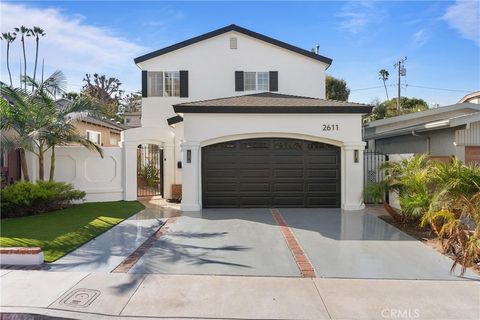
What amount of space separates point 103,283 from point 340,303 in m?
3.64

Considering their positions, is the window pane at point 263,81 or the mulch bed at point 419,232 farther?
the window pane at point 263,81

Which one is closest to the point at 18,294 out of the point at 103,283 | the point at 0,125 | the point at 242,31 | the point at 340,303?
the point at 103,283

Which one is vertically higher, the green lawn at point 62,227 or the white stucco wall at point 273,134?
the white stucco wall at point 273,134

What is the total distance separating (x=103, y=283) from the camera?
→ 548cm

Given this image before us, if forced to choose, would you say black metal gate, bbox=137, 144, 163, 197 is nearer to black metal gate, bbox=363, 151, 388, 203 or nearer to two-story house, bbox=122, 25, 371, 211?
two-story house, bbox=122, 25, 371, 211

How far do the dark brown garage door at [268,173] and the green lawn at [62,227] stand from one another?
3088 millimetres

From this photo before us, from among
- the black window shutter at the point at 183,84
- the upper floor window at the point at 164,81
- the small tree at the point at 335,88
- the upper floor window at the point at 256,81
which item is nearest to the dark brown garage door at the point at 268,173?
the black window shutter at the point at 183,84

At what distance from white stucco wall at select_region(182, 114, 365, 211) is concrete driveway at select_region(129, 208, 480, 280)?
4.79 feet

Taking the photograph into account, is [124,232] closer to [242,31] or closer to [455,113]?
[242,31]

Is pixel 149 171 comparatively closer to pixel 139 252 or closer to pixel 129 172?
pixel 129 172

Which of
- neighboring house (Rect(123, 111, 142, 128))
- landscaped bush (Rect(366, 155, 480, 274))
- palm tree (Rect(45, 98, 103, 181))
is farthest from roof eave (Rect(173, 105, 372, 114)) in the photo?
neighboring house (Rect(123, 111, 142, 128))

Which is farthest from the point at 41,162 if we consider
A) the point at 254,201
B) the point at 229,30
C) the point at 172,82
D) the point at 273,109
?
the point at 229,30

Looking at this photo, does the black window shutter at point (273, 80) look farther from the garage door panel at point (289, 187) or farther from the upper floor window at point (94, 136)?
the upper floor window at point (94, 136)

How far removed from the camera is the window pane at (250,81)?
17.1 metres
